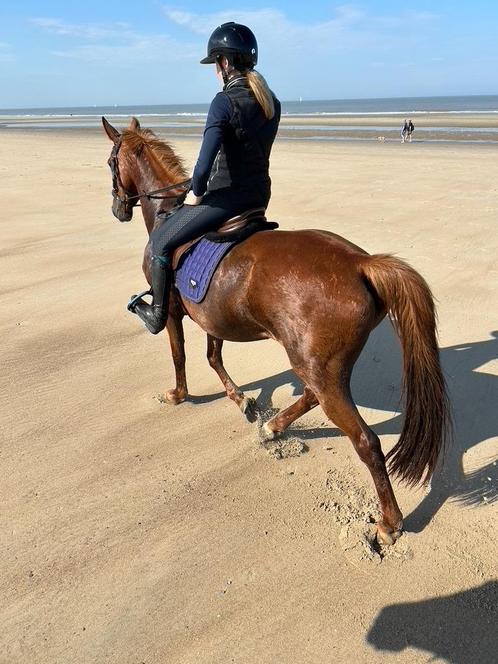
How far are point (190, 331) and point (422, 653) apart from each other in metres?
4.66

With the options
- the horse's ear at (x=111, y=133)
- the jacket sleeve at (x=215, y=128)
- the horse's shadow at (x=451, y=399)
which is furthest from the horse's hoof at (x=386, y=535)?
the horse's ear at (x=111, y=133)

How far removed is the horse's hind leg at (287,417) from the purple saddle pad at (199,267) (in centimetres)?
123

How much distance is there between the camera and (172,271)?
14.3ft

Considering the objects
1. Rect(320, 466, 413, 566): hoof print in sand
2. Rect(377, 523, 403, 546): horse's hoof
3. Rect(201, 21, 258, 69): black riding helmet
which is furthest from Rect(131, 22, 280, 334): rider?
Rect(377, 523, 403, 546): horse's hoof

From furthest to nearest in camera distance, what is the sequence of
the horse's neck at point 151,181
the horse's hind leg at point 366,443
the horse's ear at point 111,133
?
the horse's ear at point 111,133
the horse's neck at point 151,181
the horse's hind leg at point 366,443

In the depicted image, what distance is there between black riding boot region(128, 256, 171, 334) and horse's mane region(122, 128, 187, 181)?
1035mm

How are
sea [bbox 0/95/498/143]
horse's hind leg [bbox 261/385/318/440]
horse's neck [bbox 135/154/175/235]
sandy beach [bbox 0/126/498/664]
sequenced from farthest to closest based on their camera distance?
sea [bbox 0/95/498/143]
horse's neck [bbox 135/154/175/235]
horse's hind leg [bbox 261/385/318/440]
sandy beach [bbox 0/126/498/664]

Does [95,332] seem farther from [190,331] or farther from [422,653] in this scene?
[422,653]

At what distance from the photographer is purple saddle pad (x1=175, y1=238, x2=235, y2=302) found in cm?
387

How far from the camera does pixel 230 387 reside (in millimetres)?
5051

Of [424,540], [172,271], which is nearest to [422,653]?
[424,540]

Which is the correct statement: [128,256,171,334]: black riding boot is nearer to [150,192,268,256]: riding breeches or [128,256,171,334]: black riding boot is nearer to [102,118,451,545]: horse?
[150,192,268,256]: riding breeches

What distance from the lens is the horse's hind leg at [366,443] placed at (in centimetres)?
328

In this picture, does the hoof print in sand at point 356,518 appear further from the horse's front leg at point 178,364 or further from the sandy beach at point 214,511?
the horse's front leg at point 178,364
